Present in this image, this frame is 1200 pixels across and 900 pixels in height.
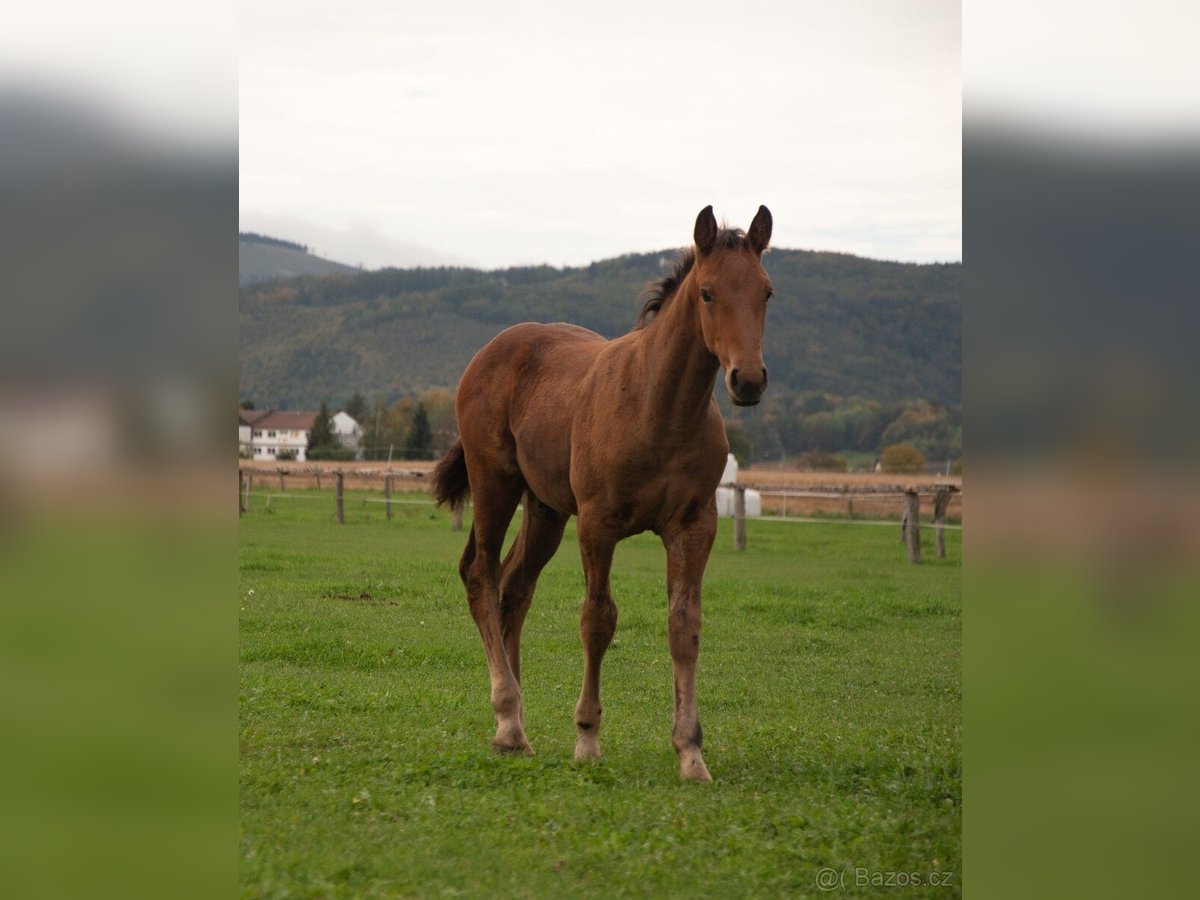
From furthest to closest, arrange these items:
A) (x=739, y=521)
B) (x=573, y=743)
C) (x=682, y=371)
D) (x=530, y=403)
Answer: (x=739, y=521) → (x=530, y=403) → (x=573, y=743) → (x=682, y=371)

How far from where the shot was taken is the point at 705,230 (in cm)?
514

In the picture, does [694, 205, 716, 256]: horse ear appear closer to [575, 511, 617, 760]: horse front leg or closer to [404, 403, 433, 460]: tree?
[575, 511, 617, 760]: horse front leg

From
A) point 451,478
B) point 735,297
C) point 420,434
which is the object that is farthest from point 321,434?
point 735,297

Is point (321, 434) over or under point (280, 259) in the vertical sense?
under

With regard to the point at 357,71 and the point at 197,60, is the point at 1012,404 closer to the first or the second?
the point at 197,60

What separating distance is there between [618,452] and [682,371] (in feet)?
1.70

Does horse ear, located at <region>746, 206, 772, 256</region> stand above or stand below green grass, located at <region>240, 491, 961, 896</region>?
above

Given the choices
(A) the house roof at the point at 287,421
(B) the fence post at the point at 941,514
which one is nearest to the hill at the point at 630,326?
(A) the house roof at the point at 287,421

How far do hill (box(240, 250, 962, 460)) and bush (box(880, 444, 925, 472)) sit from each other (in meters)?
0.80

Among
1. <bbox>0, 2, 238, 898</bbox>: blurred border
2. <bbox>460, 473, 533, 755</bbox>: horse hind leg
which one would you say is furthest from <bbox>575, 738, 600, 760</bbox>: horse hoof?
<bbox>0, 2, 238, 898</bbox>: blurred border

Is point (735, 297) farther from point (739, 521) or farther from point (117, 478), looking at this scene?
point (739, 521)

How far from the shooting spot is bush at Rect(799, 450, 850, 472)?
54.7 metres

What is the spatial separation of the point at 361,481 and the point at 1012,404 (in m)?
36.5

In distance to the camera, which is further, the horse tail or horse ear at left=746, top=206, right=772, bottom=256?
the horse tail
